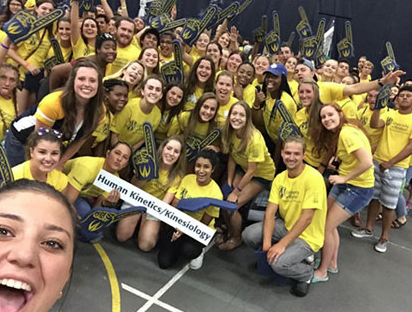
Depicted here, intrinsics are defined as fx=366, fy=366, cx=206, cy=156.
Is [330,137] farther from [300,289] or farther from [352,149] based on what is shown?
[300,289]

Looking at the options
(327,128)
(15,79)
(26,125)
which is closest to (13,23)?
(15,79)

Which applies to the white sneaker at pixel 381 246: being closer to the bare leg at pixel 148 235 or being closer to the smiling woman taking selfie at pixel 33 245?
the bare leg at pixel 148 235

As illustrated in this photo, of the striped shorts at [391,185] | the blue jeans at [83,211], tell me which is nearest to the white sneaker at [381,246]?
Result: the striped shorts at [391,185]

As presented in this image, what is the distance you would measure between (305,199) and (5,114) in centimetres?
331

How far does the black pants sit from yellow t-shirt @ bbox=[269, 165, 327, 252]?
0.94 meters

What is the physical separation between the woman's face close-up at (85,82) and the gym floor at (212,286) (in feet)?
5.45

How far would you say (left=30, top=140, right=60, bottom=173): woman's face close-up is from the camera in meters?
2.94

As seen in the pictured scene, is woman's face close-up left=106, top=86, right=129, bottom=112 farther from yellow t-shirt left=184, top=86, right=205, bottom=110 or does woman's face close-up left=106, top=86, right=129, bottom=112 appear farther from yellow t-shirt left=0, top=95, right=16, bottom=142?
yellow t-shirt left=0, top=95, right=16, bottom=142

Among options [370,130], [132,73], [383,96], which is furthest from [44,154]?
[370,130]

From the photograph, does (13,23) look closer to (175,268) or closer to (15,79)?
(15,79)

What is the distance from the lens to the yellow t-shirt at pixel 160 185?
158 inches

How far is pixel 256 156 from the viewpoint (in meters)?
4.22

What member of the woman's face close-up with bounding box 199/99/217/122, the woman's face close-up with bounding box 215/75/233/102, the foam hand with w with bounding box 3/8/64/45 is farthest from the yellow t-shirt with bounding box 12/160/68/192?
the woman's face close-up with bounding box 215/75/233/102

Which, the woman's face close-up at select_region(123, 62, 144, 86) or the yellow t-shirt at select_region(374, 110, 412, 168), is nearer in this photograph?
the woman's face close-up at select_region(123, 62, 144, 86)
